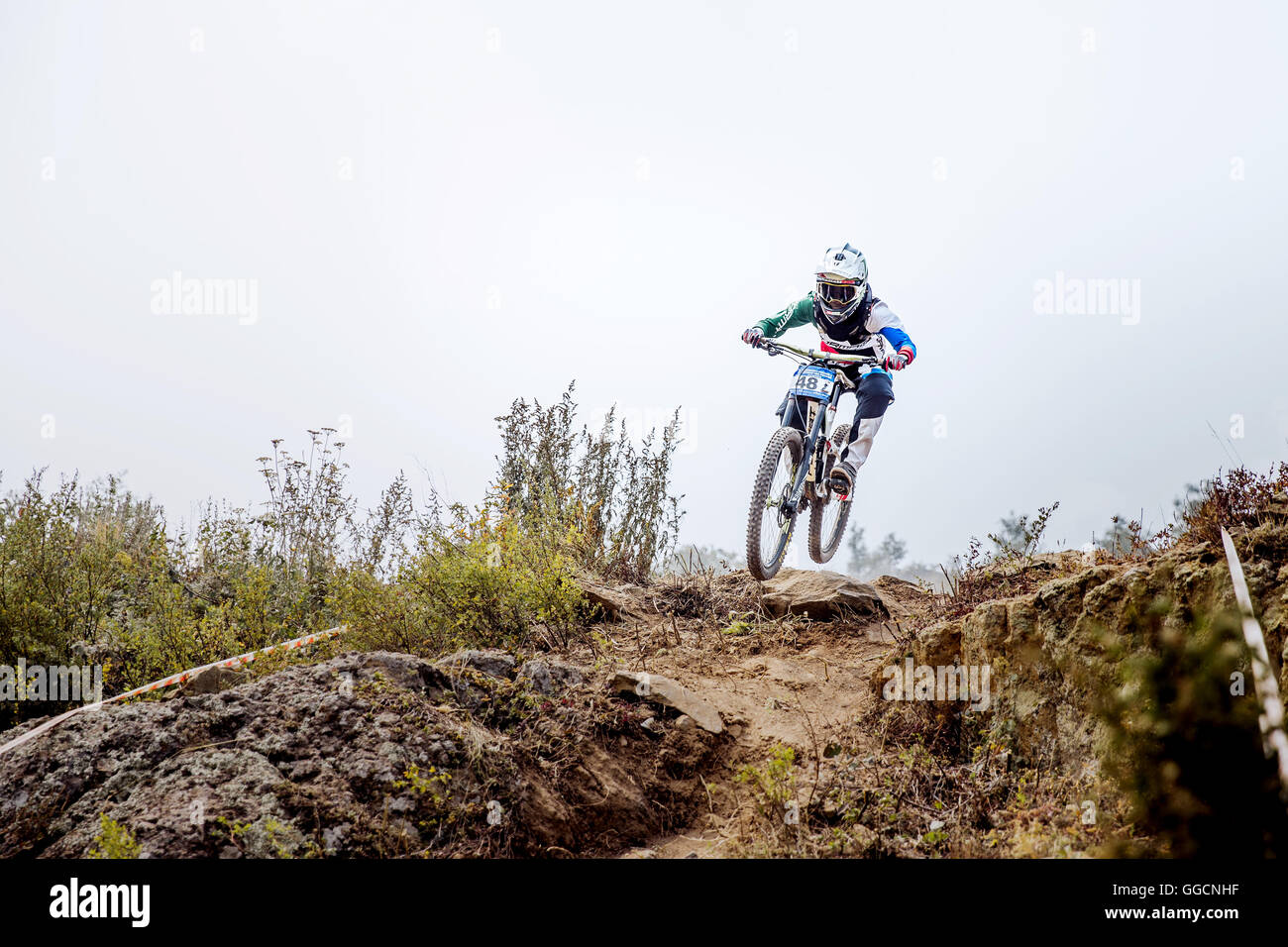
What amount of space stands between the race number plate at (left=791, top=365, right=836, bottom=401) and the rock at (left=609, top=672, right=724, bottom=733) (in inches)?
134

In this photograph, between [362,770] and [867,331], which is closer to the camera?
[362,770]

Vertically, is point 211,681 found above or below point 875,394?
below

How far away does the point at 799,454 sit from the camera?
7660 millimetres

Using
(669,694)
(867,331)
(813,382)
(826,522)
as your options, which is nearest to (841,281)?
(867,331)

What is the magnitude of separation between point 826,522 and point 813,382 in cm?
171

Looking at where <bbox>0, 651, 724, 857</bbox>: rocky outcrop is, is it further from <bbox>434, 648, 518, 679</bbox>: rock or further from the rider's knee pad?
the rider's knee pad

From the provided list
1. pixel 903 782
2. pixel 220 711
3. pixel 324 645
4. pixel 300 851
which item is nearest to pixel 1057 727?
pixel 903 782

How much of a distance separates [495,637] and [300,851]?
284cm

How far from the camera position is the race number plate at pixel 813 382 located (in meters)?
7.57

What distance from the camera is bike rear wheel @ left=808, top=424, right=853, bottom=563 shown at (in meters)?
8.06

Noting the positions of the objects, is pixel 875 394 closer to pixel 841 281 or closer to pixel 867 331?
pixel 867 331
